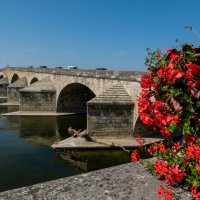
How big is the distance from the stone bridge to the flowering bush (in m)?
8.08

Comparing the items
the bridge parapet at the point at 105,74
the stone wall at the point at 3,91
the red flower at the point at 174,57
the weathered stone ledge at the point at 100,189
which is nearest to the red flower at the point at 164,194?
the weathered stone ledge at the point at 100,189

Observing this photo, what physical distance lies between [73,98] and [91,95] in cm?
242

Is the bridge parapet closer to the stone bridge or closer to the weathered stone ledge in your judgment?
the stone bridge

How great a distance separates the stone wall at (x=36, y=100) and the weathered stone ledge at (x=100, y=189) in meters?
27.6

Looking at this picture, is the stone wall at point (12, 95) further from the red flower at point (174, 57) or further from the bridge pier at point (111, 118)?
the red flower at point (174, 57)

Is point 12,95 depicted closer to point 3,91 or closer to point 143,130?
point 3,91

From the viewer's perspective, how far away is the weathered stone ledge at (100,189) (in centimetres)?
384

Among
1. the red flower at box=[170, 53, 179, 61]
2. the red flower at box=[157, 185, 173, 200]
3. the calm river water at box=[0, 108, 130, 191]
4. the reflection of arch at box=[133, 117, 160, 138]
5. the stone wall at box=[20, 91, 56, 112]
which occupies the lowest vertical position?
the calm river water at box=[0, 108, 130, 191]

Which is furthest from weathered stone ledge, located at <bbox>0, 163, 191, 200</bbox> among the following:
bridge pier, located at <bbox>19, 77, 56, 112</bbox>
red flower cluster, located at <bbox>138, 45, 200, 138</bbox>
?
bridge pier, located at <bbox>19, 77, 56, 112</bbox>

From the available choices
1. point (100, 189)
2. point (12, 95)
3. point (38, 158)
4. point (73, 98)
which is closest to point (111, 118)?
point (38, 158)

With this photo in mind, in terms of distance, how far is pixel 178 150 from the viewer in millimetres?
4211

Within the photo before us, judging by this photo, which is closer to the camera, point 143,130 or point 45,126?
point 143,130

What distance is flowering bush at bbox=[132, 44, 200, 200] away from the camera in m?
3.31

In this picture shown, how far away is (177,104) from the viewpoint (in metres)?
3.32
